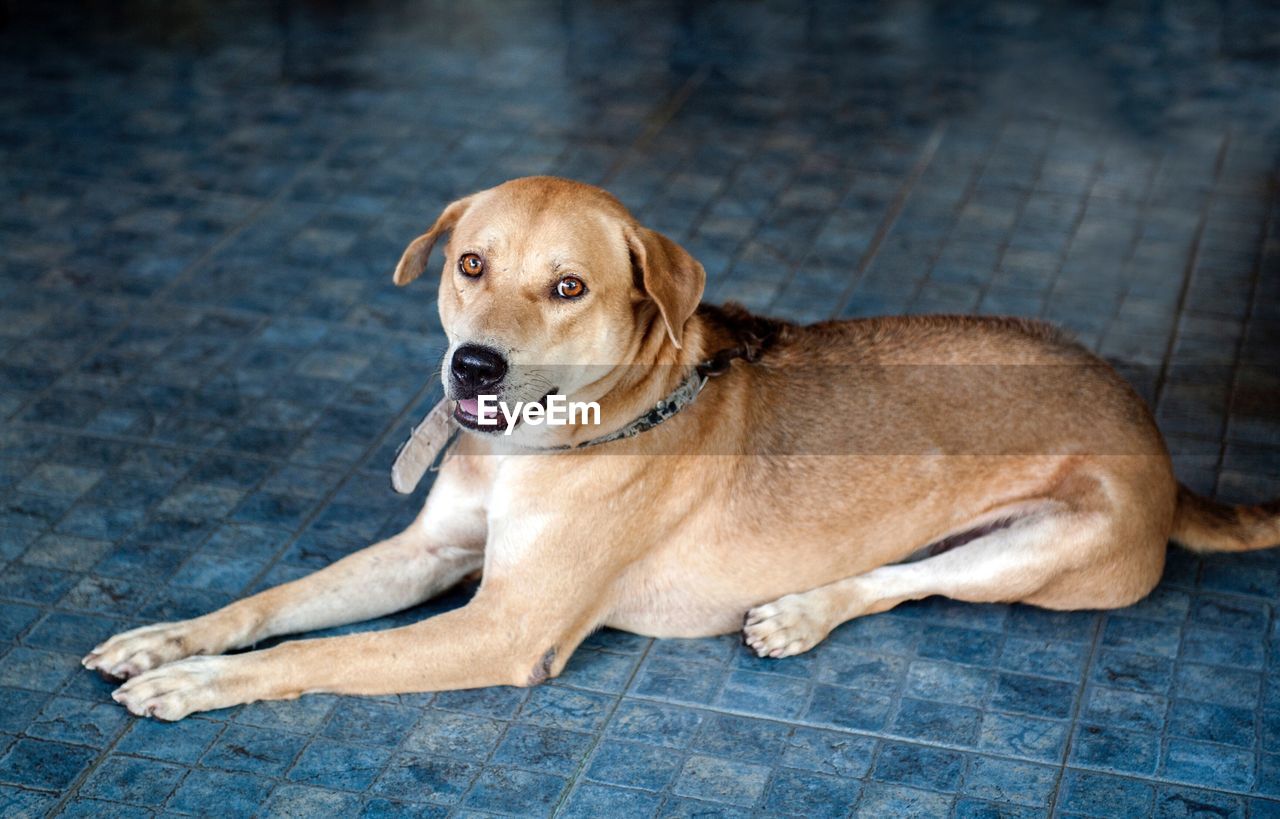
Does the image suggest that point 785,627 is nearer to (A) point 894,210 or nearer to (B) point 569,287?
(B) point 569,287

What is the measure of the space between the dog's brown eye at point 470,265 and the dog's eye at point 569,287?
203 millimetres

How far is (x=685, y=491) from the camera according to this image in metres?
4.14

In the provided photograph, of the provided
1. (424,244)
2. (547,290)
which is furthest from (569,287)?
(424,244)

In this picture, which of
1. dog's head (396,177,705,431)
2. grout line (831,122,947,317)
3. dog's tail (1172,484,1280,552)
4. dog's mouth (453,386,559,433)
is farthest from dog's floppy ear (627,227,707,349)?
grout line (831,122,947,317)

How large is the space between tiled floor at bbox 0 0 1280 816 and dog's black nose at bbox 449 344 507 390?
913 mm

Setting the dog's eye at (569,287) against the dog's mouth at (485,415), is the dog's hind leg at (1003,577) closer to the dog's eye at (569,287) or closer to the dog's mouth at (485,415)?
the dog's mouth at (485,415)

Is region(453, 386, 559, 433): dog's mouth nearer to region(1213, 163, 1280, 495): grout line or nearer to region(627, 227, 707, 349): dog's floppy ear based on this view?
region(627, 227, 707, 349): dog's floppy ear

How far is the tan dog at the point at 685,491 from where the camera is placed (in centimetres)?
384

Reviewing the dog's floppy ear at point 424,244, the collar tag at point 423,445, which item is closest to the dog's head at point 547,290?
the dog's floppy ear at point 424,244

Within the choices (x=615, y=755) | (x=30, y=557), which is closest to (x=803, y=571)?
(x=615, y=755)

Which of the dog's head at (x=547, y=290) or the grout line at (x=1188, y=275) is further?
the grout line at (x=1188, y=275)

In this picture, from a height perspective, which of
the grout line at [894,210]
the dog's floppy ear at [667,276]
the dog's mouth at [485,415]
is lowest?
the grout line at [894,210]

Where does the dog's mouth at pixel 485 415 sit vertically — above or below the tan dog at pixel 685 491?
above

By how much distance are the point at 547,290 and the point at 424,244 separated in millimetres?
598
